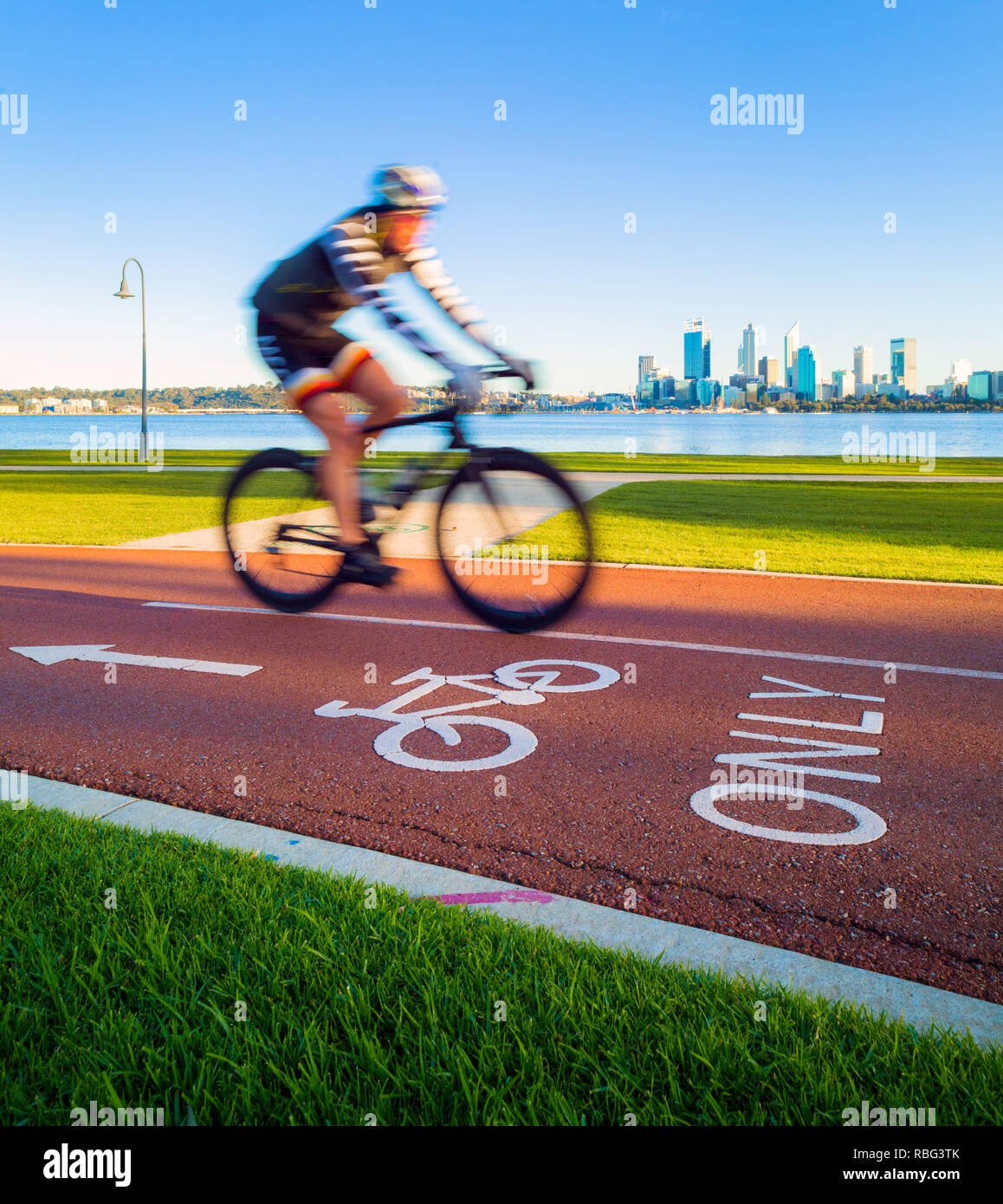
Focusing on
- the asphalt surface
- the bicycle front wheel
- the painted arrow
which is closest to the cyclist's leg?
the bicycle front wheel

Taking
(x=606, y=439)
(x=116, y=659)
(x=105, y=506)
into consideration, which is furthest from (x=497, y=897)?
(x=606, y=439)

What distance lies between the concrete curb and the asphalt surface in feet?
0.34

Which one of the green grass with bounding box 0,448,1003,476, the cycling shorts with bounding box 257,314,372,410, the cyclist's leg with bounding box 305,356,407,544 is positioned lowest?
the cyclist's leg with bounding box 305,356,407,544

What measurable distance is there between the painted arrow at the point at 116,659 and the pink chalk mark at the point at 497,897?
9.44ft

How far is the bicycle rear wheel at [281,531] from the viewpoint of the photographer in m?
6.18

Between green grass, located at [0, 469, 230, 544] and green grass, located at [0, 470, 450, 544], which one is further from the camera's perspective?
green grass, located at [0, 469, 230, 544]

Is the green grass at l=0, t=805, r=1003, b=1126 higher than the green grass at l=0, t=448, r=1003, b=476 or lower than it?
lower

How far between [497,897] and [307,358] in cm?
403

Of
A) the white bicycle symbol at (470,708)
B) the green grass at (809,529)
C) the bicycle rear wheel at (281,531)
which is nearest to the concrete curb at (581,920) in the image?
the white bicycle symbol at (470,708)

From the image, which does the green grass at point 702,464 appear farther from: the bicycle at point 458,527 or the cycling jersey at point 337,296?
the cycling jersey at point 337,296

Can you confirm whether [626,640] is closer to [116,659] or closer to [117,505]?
[116,659]

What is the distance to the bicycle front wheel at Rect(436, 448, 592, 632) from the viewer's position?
17.9 ft

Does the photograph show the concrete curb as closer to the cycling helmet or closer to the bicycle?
the bicycle

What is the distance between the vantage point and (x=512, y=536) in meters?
5.79
